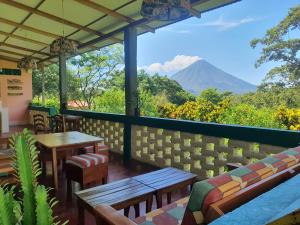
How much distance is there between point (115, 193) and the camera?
2.05 meters

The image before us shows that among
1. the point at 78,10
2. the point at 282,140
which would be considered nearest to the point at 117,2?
the point at 78,10

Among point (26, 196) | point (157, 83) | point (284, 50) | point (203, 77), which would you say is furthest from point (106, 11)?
point (203, 77)

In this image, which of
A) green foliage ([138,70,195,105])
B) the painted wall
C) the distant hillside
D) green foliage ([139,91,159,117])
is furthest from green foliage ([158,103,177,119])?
the painted wall

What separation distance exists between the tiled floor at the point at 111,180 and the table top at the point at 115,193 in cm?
53

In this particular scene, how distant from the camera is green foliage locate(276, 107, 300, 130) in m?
2.98

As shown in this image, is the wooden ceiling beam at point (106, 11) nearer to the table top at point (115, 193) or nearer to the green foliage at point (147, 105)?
Result: the green foliage at point (147, 105)

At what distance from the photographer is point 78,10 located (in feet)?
15.6

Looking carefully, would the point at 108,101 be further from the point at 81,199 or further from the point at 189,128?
the point at 81,199

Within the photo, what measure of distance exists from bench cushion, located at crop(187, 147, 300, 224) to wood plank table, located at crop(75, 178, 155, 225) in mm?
1054

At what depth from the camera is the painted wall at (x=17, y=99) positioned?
1120 centimetres

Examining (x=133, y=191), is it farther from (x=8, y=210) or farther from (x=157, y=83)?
(x=157, y=83)

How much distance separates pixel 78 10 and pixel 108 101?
3.17m

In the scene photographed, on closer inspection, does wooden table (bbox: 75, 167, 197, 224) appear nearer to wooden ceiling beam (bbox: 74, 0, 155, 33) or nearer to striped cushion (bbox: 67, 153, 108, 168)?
striped cushion (bbox: 67, 153, 108, 168)

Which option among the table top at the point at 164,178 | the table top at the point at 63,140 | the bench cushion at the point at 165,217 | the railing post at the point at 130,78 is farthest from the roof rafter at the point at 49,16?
the bench cushion at the point at 165,217
